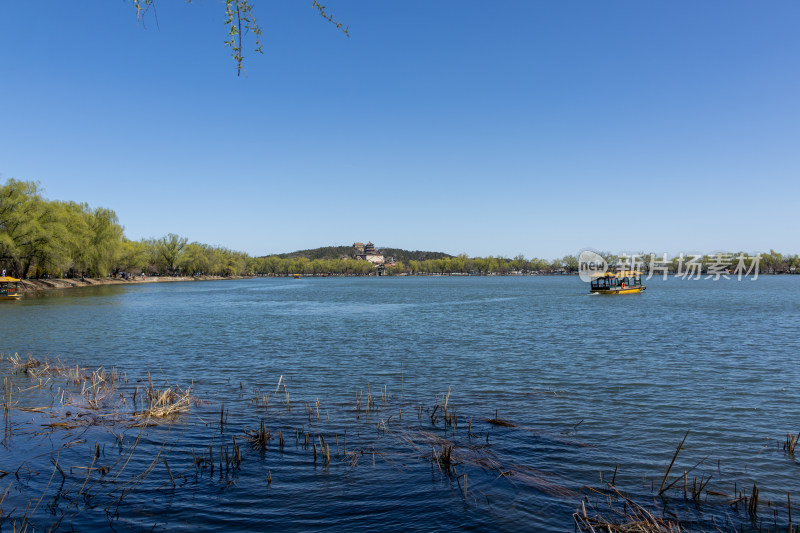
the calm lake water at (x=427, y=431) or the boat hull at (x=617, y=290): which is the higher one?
the boat hull at (x=617, y=290)

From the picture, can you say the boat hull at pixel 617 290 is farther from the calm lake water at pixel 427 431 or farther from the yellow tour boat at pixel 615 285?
the calm lake water at pixel 427 431

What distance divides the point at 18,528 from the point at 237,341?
69.3 ft

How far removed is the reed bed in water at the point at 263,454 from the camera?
736 cm

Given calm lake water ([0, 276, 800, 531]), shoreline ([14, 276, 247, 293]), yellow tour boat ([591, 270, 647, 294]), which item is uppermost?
yellow tour boat ([591, 270, 647, 294])

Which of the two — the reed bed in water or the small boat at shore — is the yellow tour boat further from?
the small boat at shore

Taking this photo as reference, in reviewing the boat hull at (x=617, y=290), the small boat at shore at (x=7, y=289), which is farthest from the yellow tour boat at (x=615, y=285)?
the small boat at shore at (x=7, y=289)

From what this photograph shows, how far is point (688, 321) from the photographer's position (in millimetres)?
39625

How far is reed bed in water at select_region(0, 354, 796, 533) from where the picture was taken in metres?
7.36

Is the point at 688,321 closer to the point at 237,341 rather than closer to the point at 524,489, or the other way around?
the point at 237,341

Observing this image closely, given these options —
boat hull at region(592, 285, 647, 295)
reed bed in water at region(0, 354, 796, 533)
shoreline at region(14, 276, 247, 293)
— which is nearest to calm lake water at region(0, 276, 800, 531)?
reed bed in water at region(0, 354, 796, 533)

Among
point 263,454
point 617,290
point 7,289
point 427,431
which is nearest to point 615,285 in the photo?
point 617,290

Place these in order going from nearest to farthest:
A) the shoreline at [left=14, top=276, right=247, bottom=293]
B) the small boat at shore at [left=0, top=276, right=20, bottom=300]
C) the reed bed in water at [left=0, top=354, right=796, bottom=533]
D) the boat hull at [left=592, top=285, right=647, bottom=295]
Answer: the reed bed in water at [left=0, top=354, right=796, bottom=533] < the small boat at shore at [left=0, top=276, right=20, bottom=300] < the shoreline at [left=14, top=276, right=247, bottom=293] < the boat hull at [left=592, top=285, right=647, bottom=295]

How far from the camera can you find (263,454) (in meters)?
9.61

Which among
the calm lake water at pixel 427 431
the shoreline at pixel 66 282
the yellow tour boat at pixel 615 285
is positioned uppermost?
the yellow tour boat at pixel 615 285
